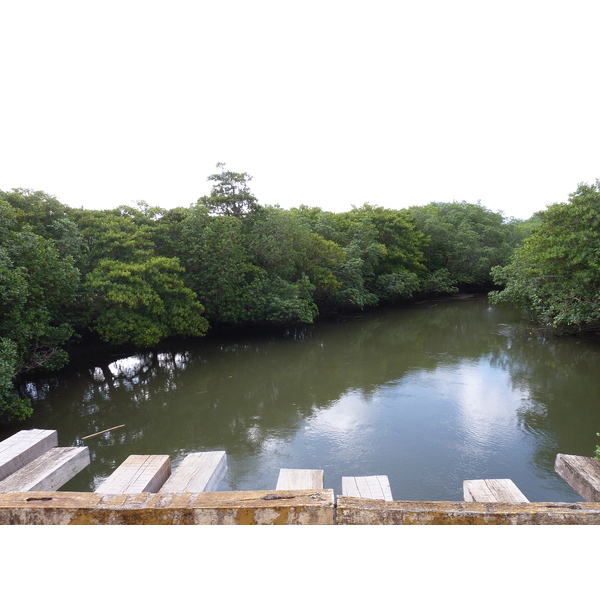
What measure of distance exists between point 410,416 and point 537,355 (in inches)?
252

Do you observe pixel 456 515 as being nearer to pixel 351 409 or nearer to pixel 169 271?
pixel 351 409

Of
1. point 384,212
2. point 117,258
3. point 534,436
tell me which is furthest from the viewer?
point 384,212

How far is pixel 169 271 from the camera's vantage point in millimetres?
12086

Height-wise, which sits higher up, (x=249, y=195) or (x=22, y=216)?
(x=249, y=195)

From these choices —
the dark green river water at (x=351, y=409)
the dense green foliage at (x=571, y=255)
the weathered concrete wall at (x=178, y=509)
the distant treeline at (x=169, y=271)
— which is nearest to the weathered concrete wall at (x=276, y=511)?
the weathered concrete wall at (x=178, y=509)

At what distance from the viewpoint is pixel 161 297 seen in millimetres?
11625

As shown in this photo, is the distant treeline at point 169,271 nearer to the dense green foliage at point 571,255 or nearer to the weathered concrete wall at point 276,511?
the weathered concrete wall at point 276,511

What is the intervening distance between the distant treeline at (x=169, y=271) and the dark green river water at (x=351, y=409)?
1.15 m

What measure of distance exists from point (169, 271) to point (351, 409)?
707 centimetres

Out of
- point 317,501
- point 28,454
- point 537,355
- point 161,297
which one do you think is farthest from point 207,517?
point 537,355

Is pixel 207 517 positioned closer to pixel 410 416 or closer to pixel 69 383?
pixel 410 416

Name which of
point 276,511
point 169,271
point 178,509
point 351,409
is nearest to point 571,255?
point 351,409

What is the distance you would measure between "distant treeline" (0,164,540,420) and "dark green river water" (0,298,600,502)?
1146 mm

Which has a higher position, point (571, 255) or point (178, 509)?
point (571, 255)
